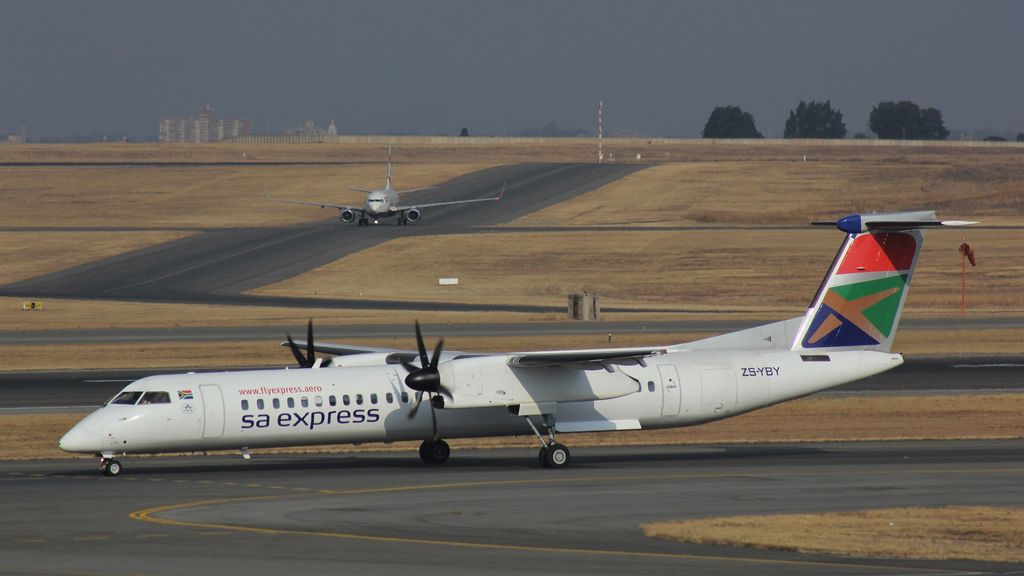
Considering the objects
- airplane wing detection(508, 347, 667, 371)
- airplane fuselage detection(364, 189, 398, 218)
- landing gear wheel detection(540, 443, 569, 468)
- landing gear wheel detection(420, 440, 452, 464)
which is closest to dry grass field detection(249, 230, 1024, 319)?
airplane fuselage detection(364, 189, 398, 218)

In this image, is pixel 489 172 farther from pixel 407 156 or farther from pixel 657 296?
pixel 657 296

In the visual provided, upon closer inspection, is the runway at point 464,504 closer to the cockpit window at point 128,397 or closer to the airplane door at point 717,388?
the airplane door at point 717,388

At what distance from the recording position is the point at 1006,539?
21734 mm

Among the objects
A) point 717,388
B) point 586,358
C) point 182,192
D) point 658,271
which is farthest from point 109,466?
point 182,192

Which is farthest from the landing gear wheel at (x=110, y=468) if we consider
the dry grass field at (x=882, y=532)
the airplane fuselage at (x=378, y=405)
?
the dry grass field at (x=882, y=532)

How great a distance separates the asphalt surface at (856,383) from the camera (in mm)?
41094

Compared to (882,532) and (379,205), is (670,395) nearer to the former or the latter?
(882,532)

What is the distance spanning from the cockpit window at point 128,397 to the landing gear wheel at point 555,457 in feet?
30.1

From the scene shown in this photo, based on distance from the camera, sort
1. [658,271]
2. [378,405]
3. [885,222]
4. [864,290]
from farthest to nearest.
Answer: [658,271] → [864,290] → [885,222] → [378,405]

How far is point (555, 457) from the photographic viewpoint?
3067 cm

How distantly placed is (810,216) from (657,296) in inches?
1086

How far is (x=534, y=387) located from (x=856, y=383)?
16.9 metres

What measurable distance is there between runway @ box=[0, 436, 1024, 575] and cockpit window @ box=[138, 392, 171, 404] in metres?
1.64

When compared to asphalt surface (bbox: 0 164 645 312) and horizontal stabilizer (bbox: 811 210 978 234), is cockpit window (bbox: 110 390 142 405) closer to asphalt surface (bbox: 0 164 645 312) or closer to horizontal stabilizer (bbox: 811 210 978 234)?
horizontal stabilizer (bbox: 811 210 978 234)
